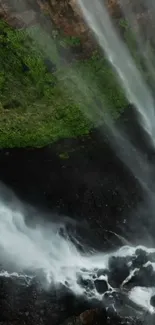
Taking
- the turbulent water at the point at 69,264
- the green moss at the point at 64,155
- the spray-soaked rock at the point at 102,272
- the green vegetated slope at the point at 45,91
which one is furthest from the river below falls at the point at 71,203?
the spray-soaked rock at the point at 102,272

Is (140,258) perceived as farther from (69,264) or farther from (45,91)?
(45,91)

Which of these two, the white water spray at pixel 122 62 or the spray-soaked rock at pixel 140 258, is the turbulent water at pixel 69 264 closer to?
the spray-soaked rock at pixel 140 258

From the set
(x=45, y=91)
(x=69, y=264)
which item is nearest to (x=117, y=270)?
(x=69, y=264)

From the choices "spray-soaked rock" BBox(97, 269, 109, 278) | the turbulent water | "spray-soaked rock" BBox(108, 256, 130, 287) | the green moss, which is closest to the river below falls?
the green moss

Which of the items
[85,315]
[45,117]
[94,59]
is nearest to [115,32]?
[94,59]

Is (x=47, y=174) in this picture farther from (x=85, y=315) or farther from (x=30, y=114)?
(x=85, y=315)

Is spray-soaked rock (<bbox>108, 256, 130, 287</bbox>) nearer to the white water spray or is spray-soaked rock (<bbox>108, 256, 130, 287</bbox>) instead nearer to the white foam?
the white foam
